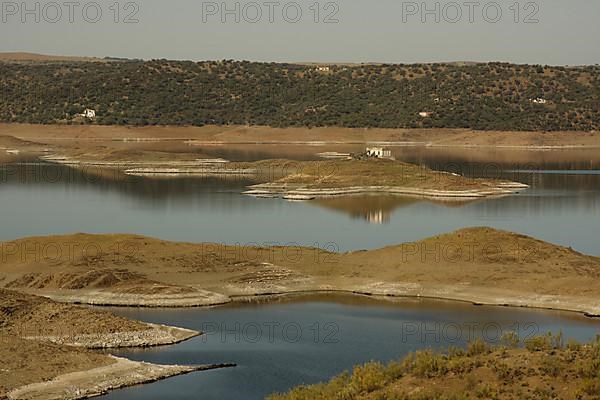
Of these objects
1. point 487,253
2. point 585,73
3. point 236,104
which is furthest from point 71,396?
point 585,73

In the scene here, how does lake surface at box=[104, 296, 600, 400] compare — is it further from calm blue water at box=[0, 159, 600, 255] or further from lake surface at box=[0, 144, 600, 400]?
calm blue water at box=[0, 159, 600, 255]

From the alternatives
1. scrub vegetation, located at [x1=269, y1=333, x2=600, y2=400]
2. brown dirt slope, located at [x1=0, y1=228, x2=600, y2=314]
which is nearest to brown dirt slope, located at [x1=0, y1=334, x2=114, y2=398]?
scrub vegetation, located at [x1=269, y1=333, x2=600, y2=400]

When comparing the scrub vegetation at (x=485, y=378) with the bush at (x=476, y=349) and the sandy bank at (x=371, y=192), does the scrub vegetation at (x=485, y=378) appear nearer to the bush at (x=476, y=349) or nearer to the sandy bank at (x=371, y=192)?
the bush at (x=476, y=349)

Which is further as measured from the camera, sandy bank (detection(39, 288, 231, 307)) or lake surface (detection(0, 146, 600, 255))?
lake surface (detection(0, 146, 600, 255))

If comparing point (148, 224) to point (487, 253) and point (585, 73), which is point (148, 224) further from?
point (585, 73)

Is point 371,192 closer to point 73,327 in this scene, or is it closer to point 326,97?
point 73,327

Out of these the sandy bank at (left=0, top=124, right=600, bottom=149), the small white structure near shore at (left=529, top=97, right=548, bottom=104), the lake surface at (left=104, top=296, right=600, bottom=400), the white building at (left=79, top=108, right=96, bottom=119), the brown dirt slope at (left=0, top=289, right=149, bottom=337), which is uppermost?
the small white structure near shore at (left=529, top=97, right=548, bottom=104)
